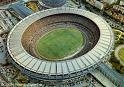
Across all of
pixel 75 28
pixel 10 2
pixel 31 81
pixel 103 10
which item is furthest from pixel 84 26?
pixel 10 2

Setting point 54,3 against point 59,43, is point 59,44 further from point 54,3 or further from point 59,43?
point 54,3

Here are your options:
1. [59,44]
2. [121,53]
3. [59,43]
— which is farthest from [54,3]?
[121,53]

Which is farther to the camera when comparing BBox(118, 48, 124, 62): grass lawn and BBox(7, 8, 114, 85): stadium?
BBox(118, 48, 124, 62): grass lawn

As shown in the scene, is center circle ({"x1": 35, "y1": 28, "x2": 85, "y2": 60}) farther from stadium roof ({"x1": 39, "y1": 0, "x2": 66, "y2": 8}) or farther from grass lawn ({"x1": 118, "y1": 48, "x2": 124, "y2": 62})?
grass lawn ({"x1": 118, "y1": 48, "x2": 124, "y2": 62})

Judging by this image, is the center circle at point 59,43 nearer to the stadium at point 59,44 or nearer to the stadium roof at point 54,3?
the stadium at point 59,44

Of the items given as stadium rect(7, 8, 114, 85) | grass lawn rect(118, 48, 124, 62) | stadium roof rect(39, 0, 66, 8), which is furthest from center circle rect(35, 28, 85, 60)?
grass lawn rect(118, 48, 124, 62)

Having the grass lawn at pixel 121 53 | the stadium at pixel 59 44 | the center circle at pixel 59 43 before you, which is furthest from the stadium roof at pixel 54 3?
the grass lawn at pixel 121 53

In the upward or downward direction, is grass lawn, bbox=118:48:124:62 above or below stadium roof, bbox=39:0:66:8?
below

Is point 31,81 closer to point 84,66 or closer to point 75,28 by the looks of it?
point 84,66
